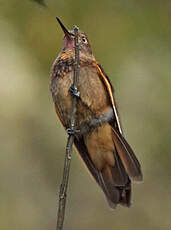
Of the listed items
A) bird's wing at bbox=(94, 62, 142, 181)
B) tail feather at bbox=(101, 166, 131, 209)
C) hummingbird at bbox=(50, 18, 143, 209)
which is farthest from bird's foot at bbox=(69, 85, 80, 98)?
tail feather at bbox=(101, 166, 131, 209)

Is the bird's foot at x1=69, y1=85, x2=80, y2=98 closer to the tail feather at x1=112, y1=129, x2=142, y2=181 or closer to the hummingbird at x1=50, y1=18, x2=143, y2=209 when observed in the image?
Result: the hummingbird at x1=50, y1=18, x2=143, y2=209

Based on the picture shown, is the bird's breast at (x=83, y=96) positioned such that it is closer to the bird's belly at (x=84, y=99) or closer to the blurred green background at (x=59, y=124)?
the bird's belly at (x=84, y=99)

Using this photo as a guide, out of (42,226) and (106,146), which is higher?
(106,146)

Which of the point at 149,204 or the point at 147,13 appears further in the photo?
the point at 149,204

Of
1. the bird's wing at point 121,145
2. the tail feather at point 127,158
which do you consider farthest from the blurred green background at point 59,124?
the tail feather at point 127,158

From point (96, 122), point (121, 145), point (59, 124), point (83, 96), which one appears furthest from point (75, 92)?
point (59, 124)

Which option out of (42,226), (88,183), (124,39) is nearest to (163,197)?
(88,183)

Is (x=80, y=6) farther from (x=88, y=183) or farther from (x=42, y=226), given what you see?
(x=42, y=226)
